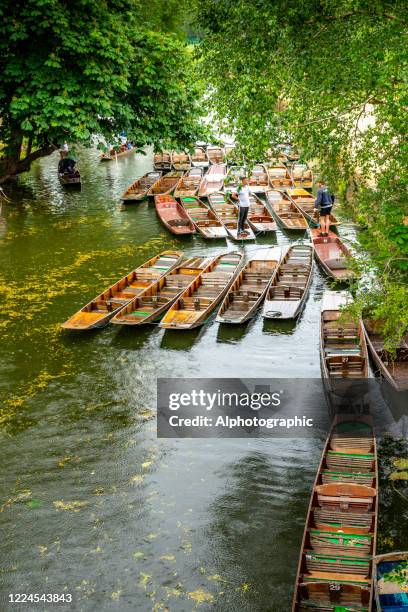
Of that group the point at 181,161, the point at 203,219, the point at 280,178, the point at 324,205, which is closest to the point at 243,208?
the point at 324,205

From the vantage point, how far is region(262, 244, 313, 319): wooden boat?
15.9m

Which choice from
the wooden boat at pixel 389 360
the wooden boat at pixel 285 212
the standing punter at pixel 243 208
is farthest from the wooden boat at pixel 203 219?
the wooden boat at pixel 389 360

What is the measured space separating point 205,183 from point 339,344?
1530 centimetres

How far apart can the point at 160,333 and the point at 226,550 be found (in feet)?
23.5

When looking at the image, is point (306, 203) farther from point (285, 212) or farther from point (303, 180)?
point (303, 180)

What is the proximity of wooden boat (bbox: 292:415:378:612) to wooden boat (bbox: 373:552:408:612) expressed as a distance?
0.11 meters

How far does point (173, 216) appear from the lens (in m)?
23.9

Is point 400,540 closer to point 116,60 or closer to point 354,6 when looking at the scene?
point 354,6

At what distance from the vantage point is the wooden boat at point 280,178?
2823 centimetres

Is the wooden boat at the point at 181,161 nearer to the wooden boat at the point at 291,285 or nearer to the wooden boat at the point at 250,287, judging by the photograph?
the wooden boat at the point at 250,287

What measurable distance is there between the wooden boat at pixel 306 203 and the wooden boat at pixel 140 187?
5.87m

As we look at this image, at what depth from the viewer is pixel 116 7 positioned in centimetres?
2119

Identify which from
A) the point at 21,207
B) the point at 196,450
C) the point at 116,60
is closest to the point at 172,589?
the point at 196,450

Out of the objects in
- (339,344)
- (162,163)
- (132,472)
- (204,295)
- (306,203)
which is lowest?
(132,472)
